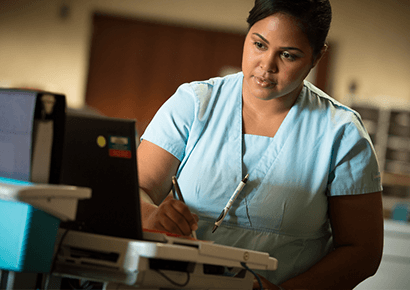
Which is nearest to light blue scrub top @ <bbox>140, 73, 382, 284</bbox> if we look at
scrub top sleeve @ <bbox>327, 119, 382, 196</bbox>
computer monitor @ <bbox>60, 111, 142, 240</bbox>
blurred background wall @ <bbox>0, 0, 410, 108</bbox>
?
scrub top sleeve @ <bbox>327, 119, 382, 196</bbox>

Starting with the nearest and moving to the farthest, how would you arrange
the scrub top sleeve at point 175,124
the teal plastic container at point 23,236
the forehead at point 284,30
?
1. the teal plastic container at point 23,236
2. the forehead at point 284,30
3. the scrub top sleeve at point 175,124

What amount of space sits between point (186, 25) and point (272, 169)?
4401 millimetres

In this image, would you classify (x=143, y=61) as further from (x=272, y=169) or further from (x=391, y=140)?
(x=272, y=169)

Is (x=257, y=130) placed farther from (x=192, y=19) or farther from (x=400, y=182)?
(x=192, y=19)

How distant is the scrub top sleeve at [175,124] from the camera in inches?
45.4

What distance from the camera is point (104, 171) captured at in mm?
→ 707

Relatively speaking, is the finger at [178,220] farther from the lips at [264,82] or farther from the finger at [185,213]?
the lips at [264,82]

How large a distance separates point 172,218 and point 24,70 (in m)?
4.82

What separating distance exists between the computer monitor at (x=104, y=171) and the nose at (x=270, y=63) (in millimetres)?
488

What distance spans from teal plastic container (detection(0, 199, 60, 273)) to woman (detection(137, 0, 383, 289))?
0.51m

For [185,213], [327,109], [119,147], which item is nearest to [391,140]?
[327,109]

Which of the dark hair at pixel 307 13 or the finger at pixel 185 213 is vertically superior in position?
the dark hair at pixel 307 13

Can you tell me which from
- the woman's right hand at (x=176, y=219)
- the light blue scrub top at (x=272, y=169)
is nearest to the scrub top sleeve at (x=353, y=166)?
the light blue scrub top at (x=272, y=169)

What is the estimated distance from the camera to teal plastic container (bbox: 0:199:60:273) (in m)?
0.58
